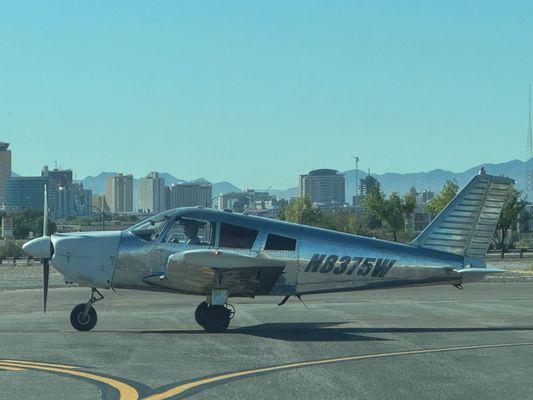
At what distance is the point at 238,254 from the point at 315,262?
5.39 ft

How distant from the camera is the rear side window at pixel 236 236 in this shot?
19062 millimetres

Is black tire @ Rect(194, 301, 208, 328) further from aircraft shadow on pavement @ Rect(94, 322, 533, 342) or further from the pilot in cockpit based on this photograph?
the pilot in cockpit

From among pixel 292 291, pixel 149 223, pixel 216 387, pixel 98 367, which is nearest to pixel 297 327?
pixel 292 291

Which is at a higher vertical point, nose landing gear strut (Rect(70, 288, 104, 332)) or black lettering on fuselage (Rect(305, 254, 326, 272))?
black lettering on fuselage (Rect(305, 254, 326, 272))

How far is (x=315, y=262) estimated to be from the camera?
63.3 ft

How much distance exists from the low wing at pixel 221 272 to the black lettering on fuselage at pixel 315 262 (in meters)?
0.52

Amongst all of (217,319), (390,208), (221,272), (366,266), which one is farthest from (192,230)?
(390,208)

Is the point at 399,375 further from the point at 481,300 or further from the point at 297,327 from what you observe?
the point at 481,300

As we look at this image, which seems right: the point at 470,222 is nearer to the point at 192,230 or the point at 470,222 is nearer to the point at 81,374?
the point at 192,230

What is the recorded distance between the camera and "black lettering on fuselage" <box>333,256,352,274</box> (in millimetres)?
19344

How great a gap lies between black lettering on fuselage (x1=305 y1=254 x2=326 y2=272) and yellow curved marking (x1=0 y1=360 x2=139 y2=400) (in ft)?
22.7

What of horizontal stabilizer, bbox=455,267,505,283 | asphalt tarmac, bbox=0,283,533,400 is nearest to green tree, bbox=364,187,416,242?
asphalt tarmac, bbox=0,283,533,400

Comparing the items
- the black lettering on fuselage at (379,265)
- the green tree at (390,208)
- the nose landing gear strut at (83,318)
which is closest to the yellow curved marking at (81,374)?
the nose landing gear strut at (83,318)

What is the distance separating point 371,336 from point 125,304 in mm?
10877
